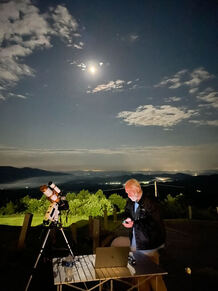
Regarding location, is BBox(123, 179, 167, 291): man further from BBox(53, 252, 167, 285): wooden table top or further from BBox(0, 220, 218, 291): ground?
BBox(0, 220, 218, 291): ground

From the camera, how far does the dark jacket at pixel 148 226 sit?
381 cm

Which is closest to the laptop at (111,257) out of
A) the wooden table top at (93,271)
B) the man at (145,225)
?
the wooden table top at (93,271)

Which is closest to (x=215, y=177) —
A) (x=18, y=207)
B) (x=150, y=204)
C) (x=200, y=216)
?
(x=200, y=216)

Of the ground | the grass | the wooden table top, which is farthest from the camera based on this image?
the grass

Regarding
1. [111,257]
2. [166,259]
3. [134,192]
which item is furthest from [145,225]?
[166,259]

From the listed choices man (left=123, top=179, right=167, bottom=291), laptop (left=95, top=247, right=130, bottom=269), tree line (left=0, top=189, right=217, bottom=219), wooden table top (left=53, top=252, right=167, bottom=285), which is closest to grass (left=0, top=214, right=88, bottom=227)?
tree line (left=0, top=189, right=217, bottom=219)

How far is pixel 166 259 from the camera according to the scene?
259 inches

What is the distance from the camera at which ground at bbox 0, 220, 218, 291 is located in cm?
485

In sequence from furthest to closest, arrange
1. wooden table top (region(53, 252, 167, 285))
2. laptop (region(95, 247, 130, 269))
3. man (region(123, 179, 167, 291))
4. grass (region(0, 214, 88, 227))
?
grass (region(0, 214, 88, 227)) → man (region(123, 179, 167, 291)) → laptop (region(95, 247, 130, 269)) → wooden table top (region(53, 252, 167, 285))

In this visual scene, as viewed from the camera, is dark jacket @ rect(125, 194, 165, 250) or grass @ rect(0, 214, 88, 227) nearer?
dark jacket @ rect(125, 194, 165, 250)

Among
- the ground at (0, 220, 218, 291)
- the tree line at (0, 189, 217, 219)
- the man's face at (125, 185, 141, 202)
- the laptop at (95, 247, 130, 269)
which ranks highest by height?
the man's face at (125, 185, 141, 202)

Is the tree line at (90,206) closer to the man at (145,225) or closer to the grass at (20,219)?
the grass at (20,219)

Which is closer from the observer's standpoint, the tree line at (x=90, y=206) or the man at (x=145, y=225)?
the man at (x=145, y=225)

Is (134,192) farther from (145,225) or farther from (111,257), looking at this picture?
(111,257)
